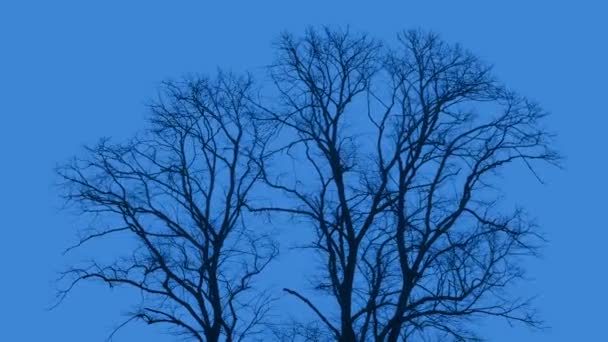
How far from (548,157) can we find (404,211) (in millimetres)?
3368

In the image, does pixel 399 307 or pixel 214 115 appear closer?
pixel 399 307

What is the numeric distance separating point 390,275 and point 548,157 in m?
4.33

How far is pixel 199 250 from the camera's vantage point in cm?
2817

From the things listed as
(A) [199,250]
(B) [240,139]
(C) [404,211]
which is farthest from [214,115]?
(C) [404,211]

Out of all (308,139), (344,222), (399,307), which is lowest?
(399,307)

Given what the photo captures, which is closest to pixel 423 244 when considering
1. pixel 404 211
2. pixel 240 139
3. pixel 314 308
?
pixel 404 211

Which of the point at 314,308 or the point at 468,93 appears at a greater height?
the point at 468,93

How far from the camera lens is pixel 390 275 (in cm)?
2692

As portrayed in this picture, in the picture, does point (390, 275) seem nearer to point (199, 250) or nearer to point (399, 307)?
point (399, 307)

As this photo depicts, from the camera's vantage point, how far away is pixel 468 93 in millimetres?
26984

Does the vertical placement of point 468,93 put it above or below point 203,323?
above

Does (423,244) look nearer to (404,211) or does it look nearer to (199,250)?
(404,211)

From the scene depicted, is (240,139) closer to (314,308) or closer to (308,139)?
(308,139)

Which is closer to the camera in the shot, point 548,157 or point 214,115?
point 548,157
